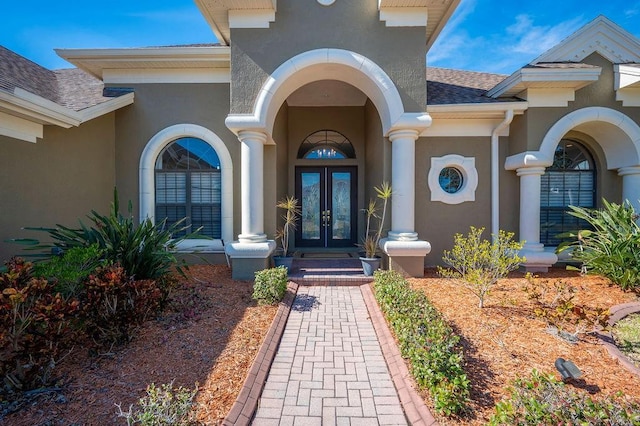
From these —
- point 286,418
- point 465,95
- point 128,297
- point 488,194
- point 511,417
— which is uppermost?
point 465,95

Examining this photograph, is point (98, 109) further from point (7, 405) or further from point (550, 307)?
point (550, 307)

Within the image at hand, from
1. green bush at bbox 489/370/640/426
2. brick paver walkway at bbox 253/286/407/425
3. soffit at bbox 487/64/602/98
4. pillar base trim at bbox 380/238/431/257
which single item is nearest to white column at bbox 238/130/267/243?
brick paver walkway at bbox 253/286/407/425

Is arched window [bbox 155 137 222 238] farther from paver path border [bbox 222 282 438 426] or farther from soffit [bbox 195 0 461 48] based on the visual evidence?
paver path border [bbox 222 282 438 426]

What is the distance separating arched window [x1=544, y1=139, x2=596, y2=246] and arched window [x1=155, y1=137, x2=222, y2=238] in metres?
8.53

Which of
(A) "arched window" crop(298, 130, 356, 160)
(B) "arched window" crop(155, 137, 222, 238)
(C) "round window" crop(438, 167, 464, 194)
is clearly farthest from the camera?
(A) "arched window" crop(298, 130, 356, 160)

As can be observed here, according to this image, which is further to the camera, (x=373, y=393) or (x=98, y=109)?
(x=98, y=109)

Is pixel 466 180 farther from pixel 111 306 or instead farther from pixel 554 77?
pixel 111 306

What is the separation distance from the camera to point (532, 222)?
7047mm

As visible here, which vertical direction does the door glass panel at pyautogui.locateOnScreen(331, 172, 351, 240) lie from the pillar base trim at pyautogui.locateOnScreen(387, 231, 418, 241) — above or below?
above

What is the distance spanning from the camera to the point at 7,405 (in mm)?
2689

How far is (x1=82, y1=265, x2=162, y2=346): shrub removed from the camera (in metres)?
3.62

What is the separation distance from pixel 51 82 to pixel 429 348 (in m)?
10.4

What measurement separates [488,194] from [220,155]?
267 inches

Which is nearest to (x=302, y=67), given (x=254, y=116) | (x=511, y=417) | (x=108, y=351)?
(x=254, y=116)
